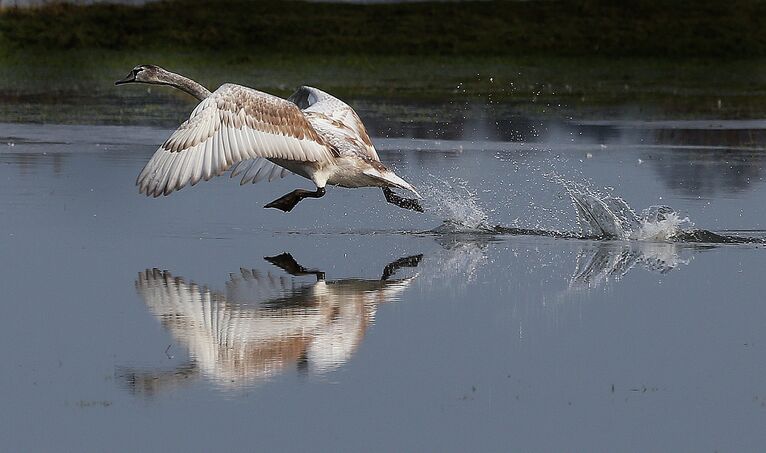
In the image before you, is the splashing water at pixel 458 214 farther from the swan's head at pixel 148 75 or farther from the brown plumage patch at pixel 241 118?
the swan's head at pixel 148 75

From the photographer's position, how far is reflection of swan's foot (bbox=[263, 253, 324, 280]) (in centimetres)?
1174

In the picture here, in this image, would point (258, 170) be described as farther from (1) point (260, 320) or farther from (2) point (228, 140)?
(1) point (260, 320)

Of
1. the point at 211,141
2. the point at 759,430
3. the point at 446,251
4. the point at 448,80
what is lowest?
the point at 759,430

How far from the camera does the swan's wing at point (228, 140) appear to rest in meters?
12.0

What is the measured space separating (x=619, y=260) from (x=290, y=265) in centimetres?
246

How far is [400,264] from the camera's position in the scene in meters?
12.2

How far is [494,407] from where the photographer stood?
790cm

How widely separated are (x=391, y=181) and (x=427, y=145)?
9966 mm

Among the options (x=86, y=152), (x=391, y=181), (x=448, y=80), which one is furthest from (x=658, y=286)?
(x=448, y=80)

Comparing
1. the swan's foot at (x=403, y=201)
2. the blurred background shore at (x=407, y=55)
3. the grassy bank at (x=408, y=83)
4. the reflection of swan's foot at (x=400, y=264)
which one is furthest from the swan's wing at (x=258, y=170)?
the grassy bank at (x=408, y=83)

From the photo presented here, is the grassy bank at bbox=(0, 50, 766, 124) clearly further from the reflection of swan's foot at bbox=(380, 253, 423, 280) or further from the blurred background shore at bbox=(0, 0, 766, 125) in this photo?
the reflection of swan's foot at bbox=(380, 253, 423, 280)

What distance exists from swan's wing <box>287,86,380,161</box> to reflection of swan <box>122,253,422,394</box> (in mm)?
1704

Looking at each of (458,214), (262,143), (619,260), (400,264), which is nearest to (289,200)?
(262,143)

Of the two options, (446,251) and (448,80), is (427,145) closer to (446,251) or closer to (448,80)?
(446,251)
